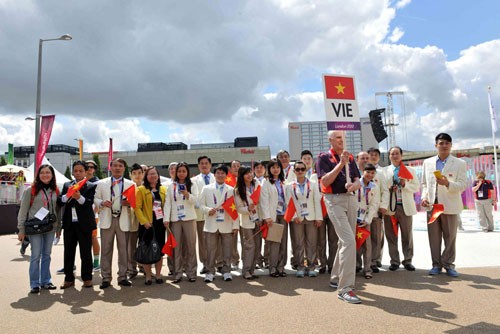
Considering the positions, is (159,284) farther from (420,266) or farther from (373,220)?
(420,266)

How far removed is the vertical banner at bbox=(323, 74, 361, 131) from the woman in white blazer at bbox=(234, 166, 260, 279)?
1.87m

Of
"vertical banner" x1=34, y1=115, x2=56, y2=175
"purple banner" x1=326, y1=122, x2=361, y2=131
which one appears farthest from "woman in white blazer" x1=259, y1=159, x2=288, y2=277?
"vertical banner" x1=34, y1=115, x2=56, y2=175

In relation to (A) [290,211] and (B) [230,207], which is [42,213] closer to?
(B) [230,207]

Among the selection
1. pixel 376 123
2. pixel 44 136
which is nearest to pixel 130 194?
pixel 44 136

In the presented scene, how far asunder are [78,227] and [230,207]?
7.87ft

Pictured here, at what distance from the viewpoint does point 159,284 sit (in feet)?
20.2

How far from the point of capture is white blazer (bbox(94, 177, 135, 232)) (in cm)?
617

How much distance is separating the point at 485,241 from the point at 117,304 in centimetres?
846

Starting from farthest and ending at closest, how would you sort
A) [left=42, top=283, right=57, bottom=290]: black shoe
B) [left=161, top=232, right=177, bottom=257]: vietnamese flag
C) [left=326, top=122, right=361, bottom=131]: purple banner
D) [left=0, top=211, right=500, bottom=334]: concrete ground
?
[left=161, top=232, right=177, bottom=257]: vietnamese flag < [left=42, top=283, right=57, bottom=290]: black shoe < [left=326, top=122, right=361, bottom=131]: purple banner < [left=0, top=211, right=500, bottom=334]: concrete ground

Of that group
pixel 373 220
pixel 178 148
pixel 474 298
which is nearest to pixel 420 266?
pixel 373 220

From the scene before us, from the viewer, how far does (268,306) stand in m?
4.71

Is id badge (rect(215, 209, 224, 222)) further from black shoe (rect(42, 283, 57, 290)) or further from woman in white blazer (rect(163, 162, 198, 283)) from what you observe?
black shoe (rect(42, 283, 57, 290))

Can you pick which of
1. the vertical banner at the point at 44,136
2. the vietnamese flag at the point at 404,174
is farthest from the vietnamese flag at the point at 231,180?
the vertical banner at the point at 44,136

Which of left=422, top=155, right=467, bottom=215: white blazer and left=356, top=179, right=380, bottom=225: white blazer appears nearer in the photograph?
left=422, top=155, right=467, bottom=215: white blazer
